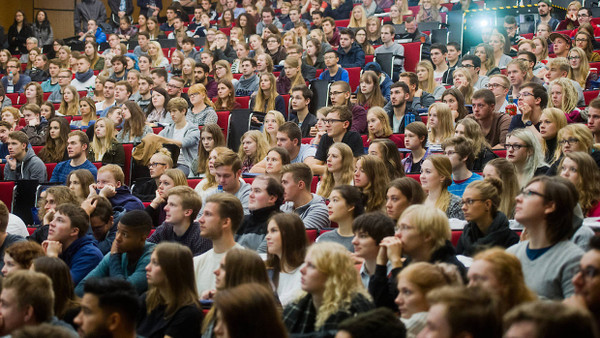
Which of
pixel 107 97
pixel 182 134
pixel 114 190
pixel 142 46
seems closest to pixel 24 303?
pixel 114 190

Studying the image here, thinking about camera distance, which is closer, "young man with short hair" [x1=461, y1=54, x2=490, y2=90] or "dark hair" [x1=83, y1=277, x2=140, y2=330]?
"dark hair" [x1=83, y1=277, x2=140, y2=330]

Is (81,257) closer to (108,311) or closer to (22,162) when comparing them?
(108,311)

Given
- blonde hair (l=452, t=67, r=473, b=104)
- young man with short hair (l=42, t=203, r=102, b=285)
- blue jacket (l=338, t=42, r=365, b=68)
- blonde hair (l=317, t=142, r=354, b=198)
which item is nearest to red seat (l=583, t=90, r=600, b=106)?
blonde hair (l=452, t=67, r=473, b=104)

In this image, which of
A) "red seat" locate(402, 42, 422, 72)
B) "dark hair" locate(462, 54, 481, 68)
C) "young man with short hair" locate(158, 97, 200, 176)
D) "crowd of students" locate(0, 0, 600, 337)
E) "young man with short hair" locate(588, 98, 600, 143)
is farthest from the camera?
"red seat" locate(402, 42, 422, 72)

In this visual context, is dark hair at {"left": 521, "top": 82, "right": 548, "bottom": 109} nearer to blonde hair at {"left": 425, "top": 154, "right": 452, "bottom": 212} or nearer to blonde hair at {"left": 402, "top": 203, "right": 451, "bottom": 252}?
blonde hair at {"left": 425, "top": 154, "right": 452, "bottom": 212}

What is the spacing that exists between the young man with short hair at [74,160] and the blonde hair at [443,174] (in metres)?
2.32

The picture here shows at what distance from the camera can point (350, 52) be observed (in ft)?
23.9

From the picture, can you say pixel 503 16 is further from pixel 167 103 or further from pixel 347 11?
pixel 167 103

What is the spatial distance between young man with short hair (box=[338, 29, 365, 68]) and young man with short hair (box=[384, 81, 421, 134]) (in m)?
1.71

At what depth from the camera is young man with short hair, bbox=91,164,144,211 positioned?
170 inches

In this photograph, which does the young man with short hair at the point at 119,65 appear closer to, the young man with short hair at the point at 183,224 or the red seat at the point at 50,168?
the red seat at the point at 50,168

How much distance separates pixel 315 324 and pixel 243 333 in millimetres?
443

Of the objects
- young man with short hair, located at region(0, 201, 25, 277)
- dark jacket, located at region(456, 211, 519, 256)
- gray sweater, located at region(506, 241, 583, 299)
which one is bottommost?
young man with short hair, located at region(0, 201, 25, 277)

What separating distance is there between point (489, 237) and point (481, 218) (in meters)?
0.11
